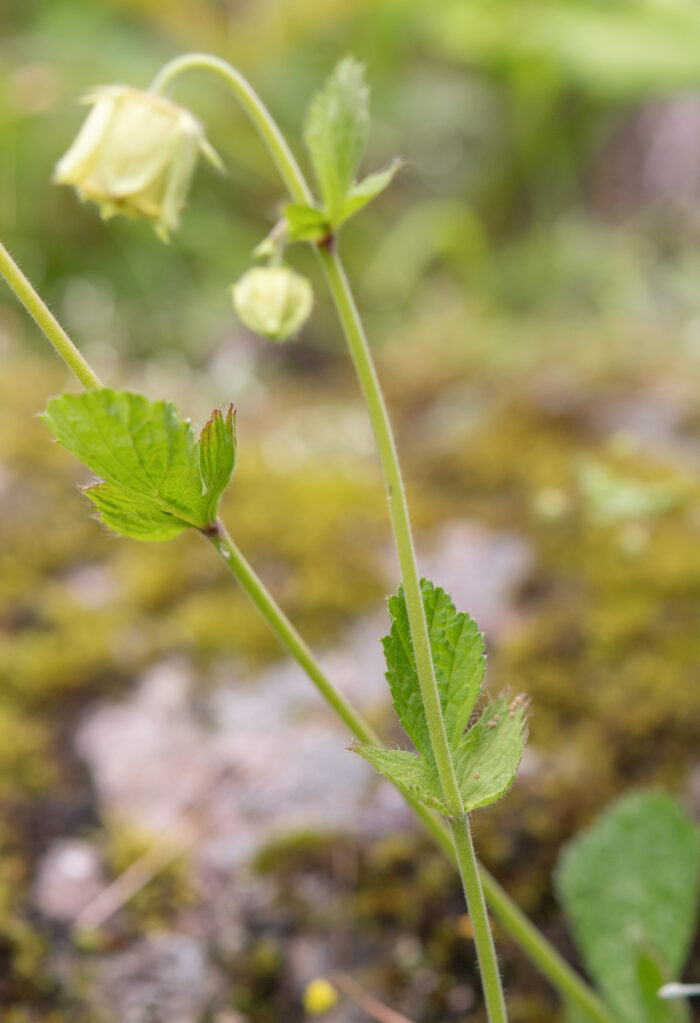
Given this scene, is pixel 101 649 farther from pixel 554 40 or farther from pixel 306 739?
pixel 554 40

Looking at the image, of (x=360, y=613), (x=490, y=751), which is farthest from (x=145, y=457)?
(x=360, y=613)

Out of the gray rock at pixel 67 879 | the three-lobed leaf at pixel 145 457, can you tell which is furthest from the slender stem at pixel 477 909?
the gray rock at pixel 67 879

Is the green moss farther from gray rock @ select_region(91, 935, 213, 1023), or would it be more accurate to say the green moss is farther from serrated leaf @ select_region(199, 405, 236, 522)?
serrated leaf @ select_region(199, 405, 236, 522)

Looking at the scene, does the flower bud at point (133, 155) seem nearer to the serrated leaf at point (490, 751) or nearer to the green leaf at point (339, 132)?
the green leaf at point (339, 132)

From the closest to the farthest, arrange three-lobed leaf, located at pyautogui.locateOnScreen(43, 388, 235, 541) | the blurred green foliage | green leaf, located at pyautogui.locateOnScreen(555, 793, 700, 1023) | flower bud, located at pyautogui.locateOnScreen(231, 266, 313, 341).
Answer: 1. three-lobed leaf, located at pyautogui.locateOnScreen(43, 388, 235, 541)
2. flower bud, located at pyautogui.locateOnScreen(231, 266, 313, 341)
3. green leaf, located at pyautogui.locateOnScreen(555, 793, 700, 1023)
4. the blurred green foliage

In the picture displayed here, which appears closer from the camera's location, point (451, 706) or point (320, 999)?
point (451, 706)

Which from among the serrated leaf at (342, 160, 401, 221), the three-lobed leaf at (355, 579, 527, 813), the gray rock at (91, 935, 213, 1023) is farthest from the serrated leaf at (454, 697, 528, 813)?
the gray rock at (91, 935, 213, 1023)

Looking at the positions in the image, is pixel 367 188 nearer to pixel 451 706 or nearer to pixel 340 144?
pixel 340 144
